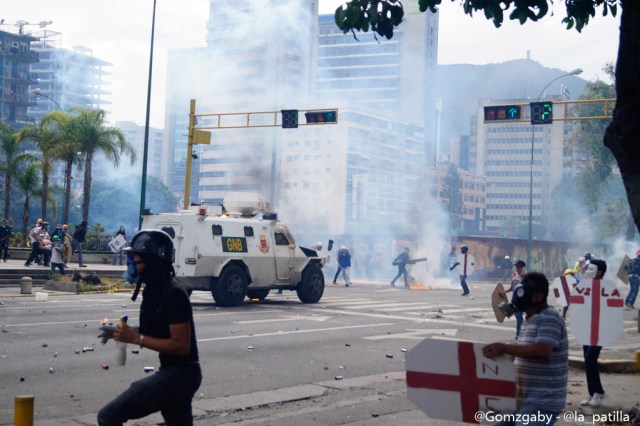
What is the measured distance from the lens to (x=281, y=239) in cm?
2094

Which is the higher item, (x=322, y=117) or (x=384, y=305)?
(x=322, y=117)

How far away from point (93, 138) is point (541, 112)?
2298cm

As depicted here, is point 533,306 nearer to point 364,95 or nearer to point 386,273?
point 386,273

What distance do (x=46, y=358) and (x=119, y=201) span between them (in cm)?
8994

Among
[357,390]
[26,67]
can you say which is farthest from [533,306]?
[26,67]

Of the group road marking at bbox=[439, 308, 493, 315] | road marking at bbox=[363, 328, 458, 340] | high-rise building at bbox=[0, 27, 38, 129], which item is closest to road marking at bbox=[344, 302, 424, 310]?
road marking at bbox=[439, 308, 493, 315]

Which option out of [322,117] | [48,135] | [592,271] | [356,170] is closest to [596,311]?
[592,271]

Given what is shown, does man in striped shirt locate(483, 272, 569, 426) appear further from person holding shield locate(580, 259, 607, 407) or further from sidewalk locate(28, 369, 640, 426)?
person holding shield locate(580, 259, 607, 407)

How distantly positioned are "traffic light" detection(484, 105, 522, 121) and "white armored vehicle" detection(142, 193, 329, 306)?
9.00m

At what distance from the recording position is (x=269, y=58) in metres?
78.3

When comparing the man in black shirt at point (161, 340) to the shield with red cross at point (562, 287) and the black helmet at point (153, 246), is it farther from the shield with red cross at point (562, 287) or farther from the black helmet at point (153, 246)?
the shield with red cross at point (562, 287)

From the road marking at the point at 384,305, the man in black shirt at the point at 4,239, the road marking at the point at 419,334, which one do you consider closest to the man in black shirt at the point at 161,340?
the road marking at the point at 419,334

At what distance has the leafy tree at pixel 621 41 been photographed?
21.3ft

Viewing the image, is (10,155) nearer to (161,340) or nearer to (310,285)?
(310,285)
